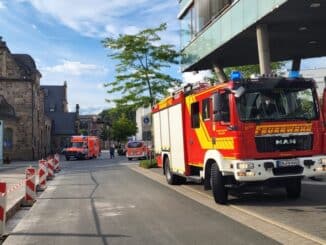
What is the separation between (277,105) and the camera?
13.5 m

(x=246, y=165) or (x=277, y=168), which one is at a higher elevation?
(x=246, y=165)

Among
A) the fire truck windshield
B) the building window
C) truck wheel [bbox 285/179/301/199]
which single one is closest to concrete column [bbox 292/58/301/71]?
truck wheel [bbox 285/179/301/199]

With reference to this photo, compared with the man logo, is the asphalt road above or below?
below

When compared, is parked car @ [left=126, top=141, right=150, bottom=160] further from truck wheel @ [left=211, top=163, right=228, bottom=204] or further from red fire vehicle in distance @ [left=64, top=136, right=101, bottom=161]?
truck wheel @ [left=211, top=163, right=228, bottom=204]

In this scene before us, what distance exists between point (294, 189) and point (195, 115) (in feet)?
11.5

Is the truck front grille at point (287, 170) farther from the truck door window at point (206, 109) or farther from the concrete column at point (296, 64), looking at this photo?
the concrete column at point (296, 64)

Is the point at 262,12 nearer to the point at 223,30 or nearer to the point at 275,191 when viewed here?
the point at 223,30

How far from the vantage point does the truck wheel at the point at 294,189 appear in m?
14.6

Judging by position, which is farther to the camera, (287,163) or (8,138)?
(8,138)

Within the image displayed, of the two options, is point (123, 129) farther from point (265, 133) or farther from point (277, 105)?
point (265, 133)

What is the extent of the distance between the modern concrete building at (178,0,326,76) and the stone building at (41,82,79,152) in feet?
231

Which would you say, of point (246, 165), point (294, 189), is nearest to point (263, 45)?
point (294, 189)

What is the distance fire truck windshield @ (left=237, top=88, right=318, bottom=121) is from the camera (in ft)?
43.6

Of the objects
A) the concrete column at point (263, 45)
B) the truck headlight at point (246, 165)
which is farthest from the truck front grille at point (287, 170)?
the concrete column at point (263, 45)
